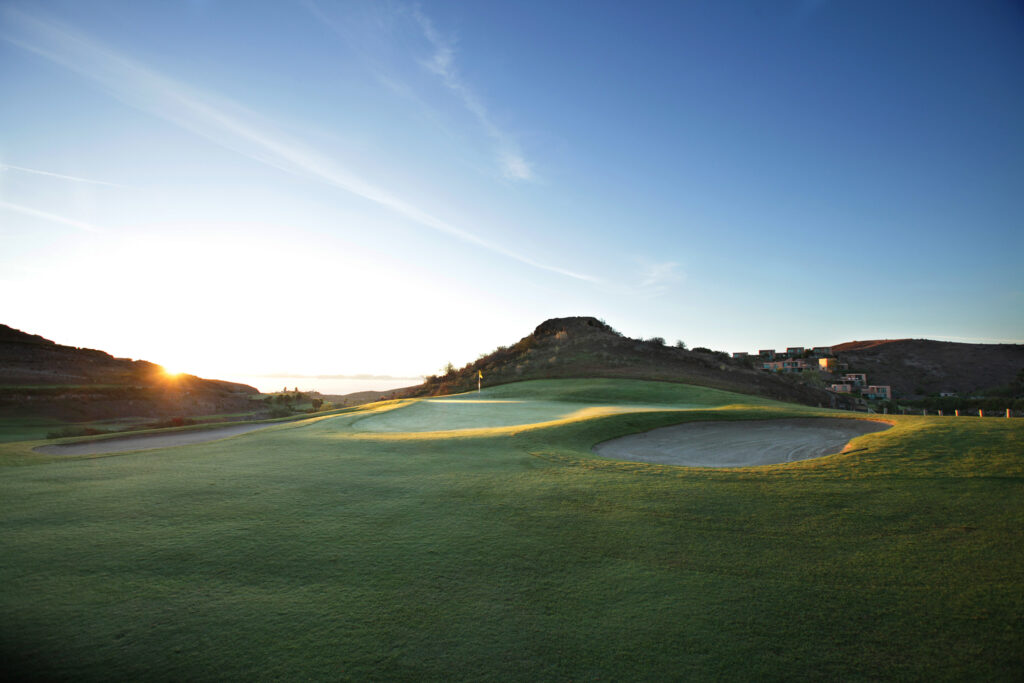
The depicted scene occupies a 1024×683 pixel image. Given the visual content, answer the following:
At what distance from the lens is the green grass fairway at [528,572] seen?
2.52 m

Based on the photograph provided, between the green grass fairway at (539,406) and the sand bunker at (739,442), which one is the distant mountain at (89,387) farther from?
the sand bunker at (739,442)

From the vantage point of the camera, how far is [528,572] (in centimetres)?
347

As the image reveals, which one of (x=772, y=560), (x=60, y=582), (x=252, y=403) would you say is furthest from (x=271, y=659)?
(x=252, y=403)

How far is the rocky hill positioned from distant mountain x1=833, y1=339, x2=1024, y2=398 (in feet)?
179

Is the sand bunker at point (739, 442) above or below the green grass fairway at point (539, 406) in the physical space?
below

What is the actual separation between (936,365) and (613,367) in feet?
278

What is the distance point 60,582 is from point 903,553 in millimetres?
6345

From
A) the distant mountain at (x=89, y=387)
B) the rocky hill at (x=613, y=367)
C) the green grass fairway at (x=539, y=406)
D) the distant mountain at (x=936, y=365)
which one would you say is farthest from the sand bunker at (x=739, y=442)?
the distant mountain at (x=936, y=365)

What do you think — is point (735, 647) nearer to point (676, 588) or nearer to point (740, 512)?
point (676, 588)

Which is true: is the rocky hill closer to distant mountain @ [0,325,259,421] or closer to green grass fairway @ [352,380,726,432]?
green grass fairway @ [352,380,726,432]

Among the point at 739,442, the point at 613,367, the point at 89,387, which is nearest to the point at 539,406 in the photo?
the point at 739,442

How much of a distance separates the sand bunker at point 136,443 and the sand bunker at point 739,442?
31.8 feet

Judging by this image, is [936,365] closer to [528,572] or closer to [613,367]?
[613,367]

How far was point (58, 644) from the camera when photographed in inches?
105
